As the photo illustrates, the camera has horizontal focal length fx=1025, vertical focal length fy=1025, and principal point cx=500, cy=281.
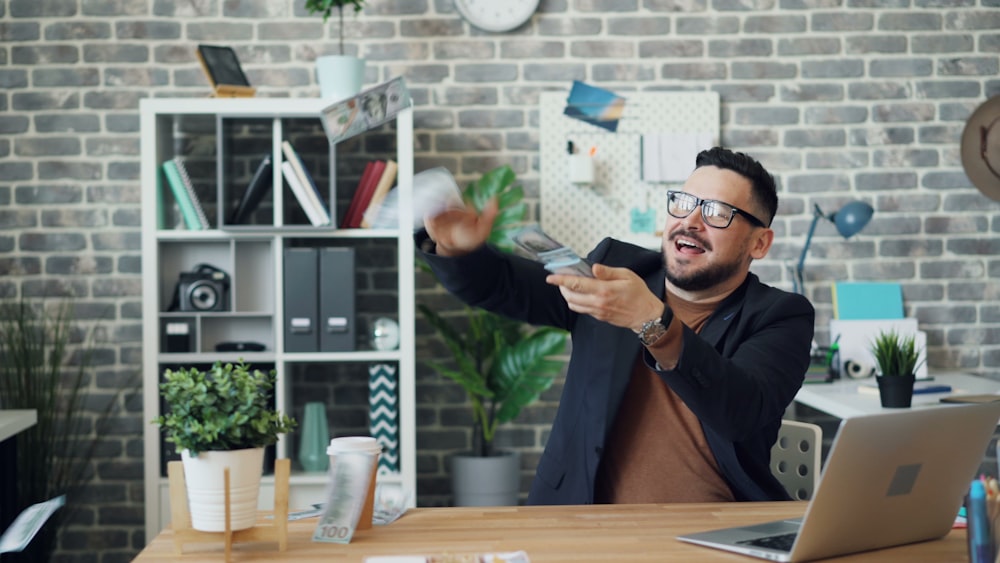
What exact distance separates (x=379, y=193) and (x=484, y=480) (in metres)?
1.15

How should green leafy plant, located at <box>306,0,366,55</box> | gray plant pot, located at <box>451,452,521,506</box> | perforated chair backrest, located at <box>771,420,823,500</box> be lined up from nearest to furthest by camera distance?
perforated chair backrest, located at <box>771,420,823,500</box>
green leafy plant, located at <box>306,0,366,55</box>
gray plant pot, located at <box>451,452,521,506</box>

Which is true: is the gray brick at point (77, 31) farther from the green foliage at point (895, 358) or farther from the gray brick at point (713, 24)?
the green foliage at point (895, 358)

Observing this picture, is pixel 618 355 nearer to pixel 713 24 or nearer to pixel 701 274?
pixel 701 274

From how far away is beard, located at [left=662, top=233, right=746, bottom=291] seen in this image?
7.45 feet

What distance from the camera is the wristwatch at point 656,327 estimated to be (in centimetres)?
178

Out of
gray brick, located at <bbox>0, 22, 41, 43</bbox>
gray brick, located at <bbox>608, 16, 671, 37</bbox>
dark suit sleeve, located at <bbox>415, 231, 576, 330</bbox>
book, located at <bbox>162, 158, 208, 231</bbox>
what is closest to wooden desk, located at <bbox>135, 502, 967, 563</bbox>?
dark suit sleeve, located at <bbox>415, 231, 576, 330</bbox>

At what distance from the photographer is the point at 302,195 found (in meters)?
3.69

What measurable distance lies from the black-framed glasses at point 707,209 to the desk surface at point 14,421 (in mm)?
2112

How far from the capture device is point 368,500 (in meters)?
1.73

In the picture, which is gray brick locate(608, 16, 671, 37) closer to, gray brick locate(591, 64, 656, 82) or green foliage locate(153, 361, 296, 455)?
gray brick locate(591, 64, 656, 82)

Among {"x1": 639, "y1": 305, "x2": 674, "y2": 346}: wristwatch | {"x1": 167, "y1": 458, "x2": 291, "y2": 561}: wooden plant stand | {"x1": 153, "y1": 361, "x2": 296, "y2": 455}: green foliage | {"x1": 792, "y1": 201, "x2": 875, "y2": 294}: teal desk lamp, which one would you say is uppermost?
{"x1": 792, "y1": 201, "x2": 875, "y2": 294}: teal desk lamp

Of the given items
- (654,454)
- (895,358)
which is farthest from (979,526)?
(895,358)

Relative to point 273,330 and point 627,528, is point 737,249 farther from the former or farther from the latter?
point 273,330

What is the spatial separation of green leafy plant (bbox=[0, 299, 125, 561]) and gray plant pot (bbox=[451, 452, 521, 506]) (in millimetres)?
1347
